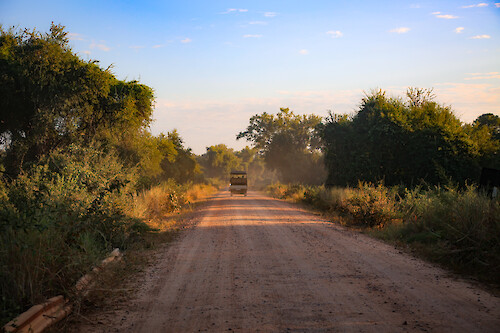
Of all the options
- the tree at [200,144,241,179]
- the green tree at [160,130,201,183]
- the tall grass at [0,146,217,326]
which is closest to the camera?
the tall grass at [0,146,217,326]

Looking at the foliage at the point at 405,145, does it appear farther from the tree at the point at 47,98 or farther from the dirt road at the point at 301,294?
the tree at the point at 47,98

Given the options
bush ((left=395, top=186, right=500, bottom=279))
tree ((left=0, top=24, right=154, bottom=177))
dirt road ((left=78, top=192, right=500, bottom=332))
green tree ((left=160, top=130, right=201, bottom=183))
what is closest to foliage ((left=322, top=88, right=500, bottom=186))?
bush ((left=395, top=186, right=500, bottom=279))

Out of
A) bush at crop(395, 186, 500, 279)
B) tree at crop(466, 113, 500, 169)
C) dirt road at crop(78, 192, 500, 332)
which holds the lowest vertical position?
dirt road at crop(78, 192, 500, 332)

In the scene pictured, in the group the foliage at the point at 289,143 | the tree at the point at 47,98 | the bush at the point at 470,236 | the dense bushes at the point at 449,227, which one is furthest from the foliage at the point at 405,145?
the foliage at the point at 289,143

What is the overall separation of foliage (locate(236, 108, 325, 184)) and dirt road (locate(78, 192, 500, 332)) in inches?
1837

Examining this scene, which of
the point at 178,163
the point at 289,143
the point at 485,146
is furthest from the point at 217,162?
the point at 485,146

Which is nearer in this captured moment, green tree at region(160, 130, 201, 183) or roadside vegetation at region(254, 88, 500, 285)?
roadside vegetation at region(254, 88, 500, 285)

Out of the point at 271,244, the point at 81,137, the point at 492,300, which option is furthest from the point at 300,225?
the point at 81,137

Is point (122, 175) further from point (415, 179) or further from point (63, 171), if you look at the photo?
point (415, 179)

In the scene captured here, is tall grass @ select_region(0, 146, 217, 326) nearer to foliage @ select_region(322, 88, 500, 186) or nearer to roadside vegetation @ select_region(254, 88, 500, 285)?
roadside vegetation @ select_region(254, 88, 500, 285)

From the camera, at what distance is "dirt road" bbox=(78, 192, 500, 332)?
14.3 feet

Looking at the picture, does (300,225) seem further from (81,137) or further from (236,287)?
(81,137)

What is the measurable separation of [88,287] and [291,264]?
3927mm

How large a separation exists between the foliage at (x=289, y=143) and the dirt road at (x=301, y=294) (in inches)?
1837
